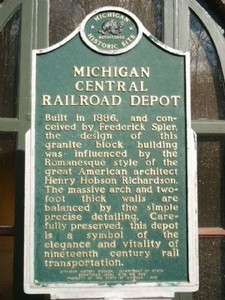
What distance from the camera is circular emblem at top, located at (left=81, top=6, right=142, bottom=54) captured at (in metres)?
4.67

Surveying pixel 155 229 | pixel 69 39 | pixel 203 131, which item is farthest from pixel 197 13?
pixel 155 229

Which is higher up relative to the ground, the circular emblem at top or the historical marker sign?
the circular emblem at top

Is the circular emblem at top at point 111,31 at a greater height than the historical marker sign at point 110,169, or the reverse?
the circular emblem at top at point 111,31

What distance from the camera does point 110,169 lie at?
14.8 feet

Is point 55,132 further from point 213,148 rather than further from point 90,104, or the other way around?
point 213,148

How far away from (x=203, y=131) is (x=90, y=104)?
Result: 1527 mm

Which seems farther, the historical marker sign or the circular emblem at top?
the circular emblem at top

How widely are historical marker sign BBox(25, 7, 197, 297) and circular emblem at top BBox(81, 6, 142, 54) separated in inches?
0.4

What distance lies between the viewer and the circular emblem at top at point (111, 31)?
467 centimetres

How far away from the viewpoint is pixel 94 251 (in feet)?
14.5

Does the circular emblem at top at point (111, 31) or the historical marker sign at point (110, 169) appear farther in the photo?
the circular emblem at top at point (111, 31)

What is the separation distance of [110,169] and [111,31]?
1.32 m

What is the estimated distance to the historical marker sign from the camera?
14.4ft

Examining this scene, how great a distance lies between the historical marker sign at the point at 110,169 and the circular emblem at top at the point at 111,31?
0.01m
